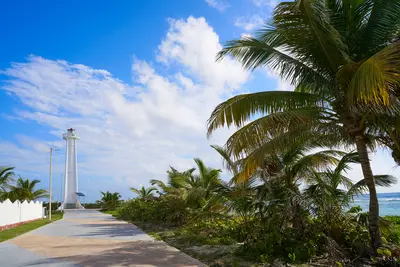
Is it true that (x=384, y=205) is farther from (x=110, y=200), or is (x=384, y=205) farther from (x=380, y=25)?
(x=380, y=25)

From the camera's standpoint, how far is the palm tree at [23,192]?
2749 centimetres

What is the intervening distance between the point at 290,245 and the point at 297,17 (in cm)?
497

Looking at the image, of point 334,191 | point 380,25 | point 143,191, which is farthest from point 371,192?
point 143,191

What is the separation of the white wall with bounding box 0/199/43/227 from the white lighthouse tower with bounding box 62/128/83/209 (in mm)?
19610

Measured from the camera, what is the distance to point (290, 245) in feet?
25.9

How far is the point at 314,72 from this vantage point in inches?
321

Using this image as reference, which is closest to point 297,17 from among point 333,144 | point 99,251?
point 333,144

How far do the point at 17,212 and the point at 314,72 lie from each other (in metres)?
19.2

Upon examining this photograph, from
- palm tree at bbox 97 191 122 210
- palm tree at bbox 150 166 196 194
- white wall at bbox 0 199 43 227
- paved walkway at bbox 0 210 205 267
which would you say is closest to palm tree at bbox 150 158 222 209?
palm tree at bbox 150 166 196 194

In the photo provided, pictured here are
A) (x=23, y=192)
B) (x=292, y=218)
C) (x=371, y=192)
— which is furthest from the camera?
(x=23, y=192)

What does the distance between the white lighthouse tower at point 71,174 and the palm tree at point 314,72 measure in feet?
143

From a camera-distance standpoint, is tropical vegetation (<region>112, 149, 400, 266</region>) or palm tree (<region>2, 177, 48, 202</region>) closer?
tropical vegetation (<region>112, 149, 400, 266</region>)

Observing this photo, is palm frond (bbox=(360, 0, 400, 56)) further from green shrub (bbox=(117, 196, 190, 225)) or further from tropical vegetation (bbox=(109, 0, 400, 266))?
green shrub (bbox=(117, 196, 190, 225))

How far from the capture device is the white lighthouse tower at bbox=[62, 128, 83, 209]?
4719 cm
